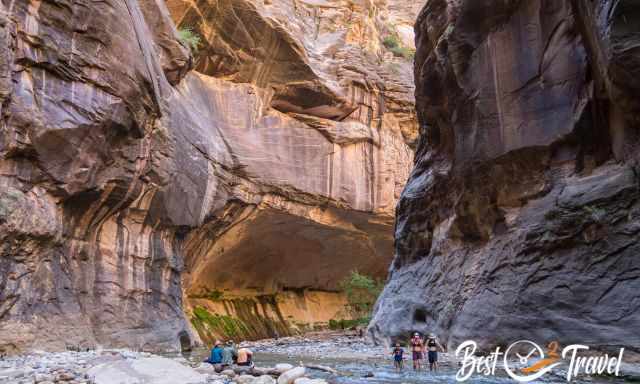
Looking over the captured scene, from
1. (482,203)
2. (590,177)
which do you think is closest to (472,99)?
(482,203)

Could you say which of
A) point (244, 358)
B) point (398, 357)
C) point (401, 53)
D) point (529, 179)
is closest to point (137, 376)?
point (244, 358)

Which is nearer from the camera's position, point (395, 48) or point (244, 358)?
point (244, 358)

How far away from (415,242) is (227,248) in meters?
12.7

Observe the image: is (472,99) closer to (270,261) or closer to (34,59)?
(34,59)

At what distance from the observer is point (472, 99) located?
16.1m

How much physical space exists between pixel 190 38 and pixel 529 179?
1837 centimetres

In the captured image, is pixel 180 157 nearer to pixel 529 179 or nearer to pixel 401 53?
pixel 529 179

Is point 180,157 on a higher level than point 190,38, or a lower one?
lower

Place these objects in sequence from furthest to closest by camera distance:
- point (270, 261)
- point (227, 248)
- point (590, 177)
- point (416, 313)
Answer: point (270, 261)
point (227, 248)
point (416, 313)
point (590, 177)

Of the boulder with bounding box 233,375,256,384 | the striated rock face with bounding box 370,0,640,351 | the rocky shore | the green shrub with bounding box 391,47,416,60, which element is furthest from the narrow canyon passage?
the boulder with bounding box 233,375,256,384

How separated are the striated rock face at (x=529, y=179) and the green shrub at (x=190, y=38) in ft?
40.0

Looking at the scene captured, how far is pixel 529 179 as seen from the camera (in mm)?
14211

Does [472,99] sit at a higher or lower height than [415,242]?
higher

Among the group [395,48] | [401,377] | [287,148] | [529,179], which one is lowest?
[401,377]
